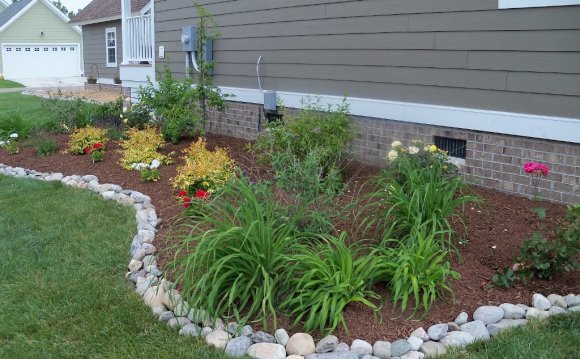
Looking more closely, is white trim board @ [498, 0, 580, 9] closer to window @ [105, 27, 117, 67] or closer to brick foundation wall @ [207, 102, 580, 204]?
brick foundation wall @ [207, 102, 580, 204]

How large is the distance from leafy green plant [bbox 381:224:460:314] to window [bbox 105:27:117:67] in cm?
2256

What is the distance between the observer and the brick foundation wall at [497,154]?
5070 mm

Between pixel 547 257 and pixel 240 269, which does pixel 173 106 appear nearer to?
pixel 240 269

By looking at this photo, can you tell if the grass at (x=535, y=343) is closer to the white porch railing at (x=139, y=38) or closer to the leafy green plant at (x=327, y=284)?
the leafy green plant at (x=327, y=284)

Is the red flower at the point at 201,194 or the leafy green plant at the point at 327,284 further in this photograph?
the red flower at the point at 201,194

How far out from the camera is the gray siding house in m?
5.07

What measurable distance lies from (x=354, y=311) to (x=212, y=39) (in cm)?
667

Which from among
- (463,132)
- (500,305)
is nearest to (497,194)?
(463,132)

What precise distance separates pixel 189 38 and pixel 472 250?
640 centimetres

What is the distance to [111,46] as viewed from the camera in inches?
977

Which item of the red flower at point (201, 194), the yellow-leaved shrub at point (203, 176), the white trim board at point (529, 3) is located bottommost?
the red flower at point (201, 194)

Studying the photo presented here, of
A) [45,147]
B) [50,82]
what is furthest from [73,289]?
[50,82]

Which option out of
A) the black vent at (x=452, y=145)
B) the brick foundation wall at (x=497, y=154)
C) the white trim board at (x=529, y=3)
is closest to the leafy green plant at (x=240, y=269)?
the brick foundation wall at (x=497, y=154)

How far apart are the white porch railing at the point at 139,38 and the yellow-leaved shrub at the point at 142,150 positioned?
4.07 meters
